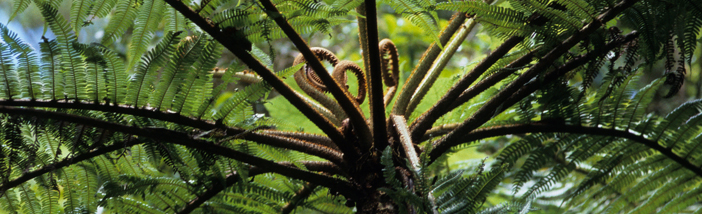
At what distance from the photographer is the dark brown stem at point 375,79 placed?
1.09 metres

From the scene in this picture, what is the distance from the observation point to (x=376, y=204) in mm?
1204

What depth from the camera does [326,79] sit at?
1207 mm

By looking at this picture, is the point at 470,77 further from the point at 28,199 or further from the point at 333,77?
the point at 28,199

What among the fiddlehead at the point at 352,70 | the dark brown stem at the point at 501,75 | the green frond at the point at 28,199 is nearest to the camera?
the dark brown stem at the point at 501,75

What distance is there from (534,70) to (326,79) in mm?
521

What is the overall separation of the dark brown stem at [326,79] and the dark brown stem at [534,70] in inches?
9.1

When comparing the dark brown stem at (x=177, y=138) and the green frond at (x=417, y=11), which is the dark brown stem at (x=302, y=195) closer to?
the dark brown stem at (x=177, y=138)

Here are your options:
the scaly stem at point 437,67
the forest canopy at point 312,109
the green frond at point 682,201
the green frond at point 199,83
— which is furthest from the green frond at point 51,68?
the green frond at point 682,201

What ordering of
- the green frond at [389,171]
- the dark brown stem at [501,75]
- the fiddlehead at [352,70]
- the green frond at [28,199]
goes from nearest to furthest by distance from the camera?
the green frond at [389,171] → the dark brown stem at [501,75] → the green frond at [28,199] → the fiddlehead at [352,70]

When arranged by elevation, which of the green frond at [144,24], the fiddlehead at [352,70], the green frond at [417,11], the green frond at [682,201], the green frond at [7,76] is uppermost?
the green frond at [144,24]

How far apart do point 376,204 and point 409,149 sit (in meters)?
0.16

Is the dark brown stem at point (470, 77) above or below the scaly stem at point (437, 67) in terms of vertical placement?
below

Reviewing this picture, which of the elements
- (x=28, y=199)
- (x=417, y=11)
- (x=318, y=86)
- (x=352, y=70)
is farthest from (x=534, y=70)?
(x=28, y=199)

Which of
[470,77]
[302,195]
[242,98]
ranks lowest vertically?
[302,195]
